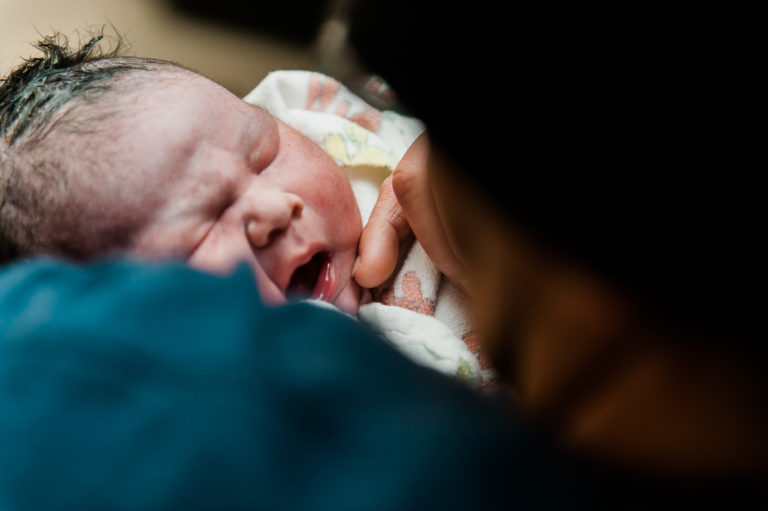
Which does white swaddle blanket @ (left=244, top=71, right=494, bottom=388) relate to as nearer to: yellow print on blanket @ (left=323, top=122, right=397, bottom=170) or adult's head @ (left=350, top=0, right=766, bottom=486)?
yellow print on blanket @ (left=323, top=122, right=397, bottom=170)

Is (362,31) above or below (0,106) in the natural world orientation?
above

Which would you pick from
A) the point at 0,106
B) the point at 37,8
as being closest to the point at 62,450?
the point at 0,106

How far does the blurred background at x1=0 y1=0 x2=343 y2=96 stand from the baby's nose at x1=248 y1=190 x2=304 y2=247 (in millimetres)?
548

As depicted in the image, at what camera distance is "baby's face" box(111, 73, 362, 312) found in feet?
1.86

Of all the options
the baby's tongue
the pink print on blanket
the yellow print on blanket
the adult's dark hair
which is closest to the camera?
the adult's dark hair

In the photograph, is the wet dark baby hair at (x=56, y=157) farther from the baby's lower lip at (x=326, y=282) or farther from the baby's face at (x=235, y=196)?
the baby's lower lip at (x=326, y=282)

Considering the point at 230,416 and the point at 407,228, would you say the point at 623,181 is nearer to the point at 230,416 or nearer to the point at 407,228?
the point at 230,416

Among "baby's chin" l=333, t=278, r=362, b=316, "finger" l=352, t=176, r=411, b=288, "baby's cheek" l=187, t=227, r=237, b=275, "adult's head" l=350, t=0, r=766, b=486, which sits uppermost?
"adult's head" l=350, t=0, r=766, b=486

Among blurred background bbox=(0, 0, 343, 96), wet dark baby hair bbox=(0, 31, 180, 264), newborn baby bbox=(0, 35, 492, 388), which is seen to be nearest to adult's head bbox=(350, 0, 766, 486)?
newborn baby bbox=(0, 35, 492, 388)

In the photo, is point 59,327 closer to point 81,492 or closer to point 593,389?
point 81,492

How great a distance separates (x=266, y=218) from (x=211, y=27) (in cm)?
69

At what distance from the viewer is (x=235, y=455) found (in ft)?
0.88

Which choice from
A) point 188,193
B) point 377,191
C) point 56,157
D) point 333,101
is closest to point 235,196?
point 188,193

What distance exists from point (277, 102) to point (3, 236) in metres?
0.51
